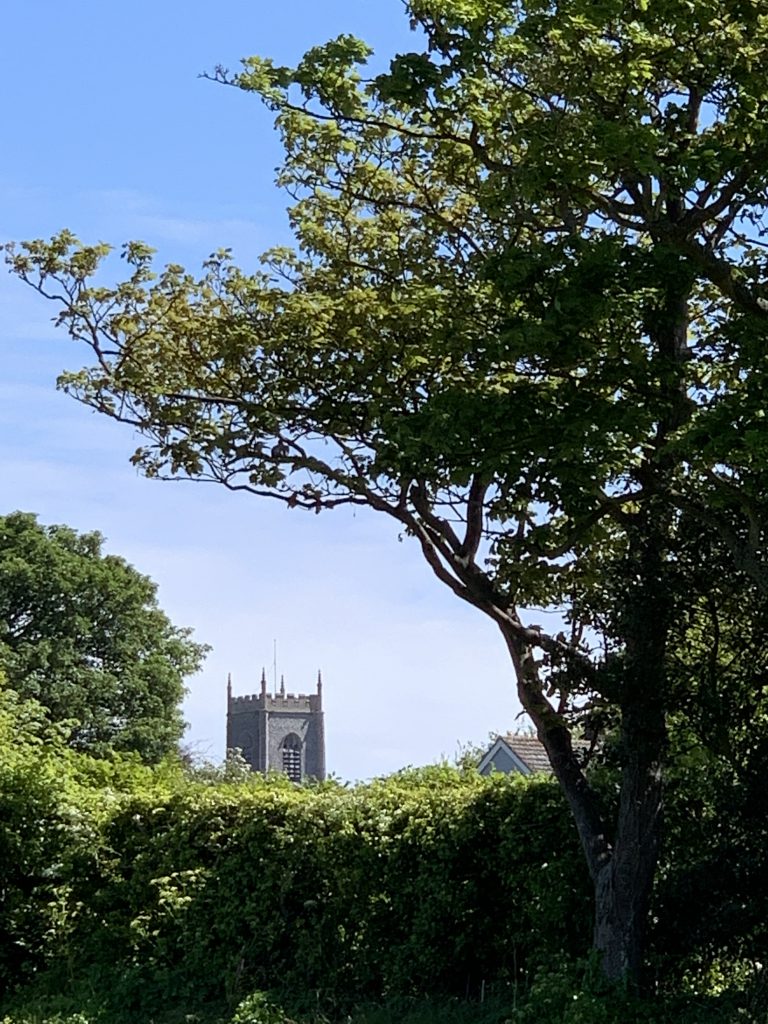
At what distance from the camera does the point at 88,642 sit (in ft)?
146

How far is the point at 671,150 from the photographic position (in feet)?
31.6

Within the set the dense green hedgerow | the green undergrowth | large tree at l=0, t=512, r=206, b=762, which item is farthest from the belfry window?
the green undergrowth

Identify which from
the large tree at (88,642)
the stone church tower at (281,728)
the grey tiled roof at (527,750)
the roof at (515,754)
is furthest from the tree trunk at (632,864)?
the stone church tower at (281,728)

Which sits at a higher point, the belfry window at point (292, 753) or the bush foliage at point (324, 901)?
the belfry window at point (292, 753)

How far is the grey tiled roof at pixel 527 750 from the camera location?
74.3ft

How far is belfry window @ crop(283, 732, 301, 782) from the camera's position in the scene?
358 feet

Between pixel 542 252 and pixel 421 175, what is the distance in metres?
3.11

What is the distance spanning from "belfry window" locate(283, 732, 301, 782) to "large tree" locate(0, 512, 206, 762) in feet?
209

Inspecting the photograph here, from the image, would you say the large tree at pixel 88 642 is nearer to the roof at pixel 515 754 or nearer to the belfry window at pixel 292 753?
the roof at pixel 515 754

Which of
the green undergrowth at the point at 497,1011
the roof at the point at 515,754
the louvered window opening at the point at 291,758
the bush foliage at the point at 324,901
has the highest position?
the louvered window opening at the point at 291,758

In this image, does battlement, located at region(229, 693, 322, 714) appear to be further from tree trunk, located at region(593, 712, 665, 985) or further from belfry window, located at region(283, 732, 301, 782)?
tree trunk, located at region(593, 712, 665, 985)

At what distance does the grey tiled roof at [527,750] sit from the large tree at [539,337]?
10.6 metres

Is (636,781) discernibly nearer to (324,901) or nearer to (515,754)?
(324,901)

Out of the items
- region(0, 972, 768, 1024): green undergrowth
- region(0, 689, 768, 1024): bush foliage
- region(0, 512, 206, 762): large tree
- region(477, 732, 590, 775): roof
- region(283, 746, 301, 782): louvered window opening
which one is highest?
region(283, 746, 301, 782): louvered window opening
